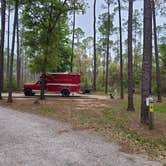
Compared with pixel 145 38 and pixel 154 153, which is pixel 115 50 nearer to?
pixel 145 38

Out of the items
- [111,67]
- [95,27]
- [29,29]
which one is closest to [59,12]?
[29,29]

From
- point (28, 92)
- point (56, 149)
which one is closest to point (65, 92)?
point (28, 92)

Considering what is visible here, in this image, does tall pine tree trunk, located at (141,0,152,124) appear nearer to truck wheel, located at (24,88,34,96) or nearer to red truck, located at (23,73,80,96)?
red truck, located at (23,73,80,96)

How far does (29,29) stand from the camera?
1998cm

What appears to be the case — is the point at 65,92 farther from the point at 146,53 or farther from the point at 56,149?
the point at 56,149

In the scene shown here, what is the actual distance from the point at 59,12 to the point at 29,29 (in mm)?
2337

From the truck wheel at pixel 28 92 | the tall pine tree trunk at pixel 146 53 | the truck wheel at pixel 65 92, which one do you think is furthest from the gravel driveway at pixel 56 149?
the truck wheel at pixel 65 92

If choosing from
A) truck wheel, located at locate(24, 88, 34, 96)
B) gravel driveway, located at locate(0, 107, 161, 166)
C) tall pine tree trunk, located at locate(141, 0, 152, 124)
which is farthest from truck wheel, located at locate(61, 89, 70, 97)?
gravel driveway, located at locate(0, 107, 161, 166)

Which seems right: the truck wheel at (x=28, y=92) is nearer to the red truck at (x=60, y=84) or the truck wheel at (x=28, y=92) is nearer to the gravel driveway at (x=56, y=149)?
the red truck at (x=60, y=84)

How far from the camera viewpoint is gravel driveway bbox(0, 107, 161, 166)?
5.82m

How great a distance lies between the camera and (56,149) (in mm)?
6777

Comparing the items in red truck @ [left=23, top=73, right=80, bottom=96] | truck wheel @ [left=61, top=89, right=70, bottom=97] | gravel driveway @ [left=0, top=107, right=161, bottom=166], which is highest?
red truck @ [left=23, top=73, right=80, bottom=96]

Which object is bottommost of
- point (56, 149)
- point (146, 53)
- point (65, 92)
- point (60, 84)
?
point (56, 149)

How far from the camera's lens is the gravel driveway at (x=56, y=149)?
5.82m
